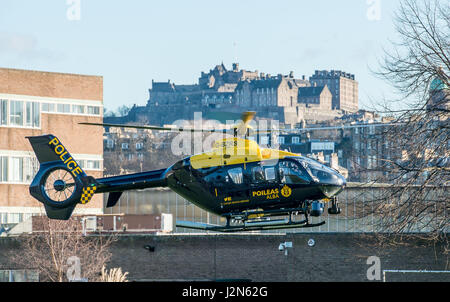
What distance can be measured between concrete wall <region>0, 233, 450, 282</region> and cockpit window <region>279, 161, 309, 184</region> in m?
30.5

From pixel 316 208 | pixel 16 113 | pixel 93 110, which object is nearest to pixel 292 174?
pixel 316 208

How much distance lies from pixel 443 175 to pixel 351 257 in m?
26.7

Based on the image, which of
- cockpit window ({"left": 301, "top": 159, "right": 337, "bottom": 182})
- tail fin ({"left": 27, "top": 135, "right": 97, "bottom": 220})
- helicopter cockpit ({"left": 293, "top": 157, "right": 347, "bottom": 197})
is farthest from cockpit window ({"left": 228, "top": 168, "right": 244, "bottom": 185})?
tail fin ({"left": 27, "top": 135, "right": 97, "bottom": 220})

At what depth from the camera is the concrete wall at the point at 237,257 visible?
189ft

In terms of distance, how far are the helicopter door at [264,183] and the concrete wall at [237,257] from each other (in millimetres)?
30676

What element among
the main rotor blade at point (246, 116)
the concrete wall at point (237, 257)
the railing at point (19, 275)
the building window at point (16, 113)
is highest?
the building window at point (16, 113)

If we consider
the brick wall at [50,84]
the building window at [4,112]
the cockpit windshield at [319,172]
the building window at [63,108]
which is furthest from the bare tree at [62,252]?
the cockpit windshield at [319,172]

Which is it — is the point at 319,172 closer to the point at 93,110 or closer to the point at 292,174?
the point at 292,174

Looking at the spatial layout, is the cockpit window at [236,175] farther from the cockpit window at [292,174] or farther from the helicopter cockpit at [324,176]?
the helicopter cockpit at [324,176]

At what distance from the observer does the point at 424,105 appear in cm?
3188

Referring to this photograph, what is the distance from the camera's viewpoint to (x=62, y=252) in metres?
57.3

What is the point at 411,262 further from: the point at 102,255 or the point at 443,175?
the point at 443,175

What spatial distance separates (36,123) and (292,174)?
45413 mm
